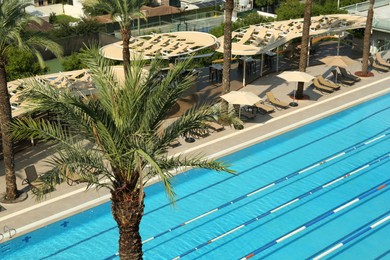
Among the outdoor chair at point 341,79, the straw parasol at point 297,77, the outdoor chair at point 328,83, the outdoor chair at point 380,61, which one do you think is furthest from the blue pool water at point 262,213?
the outdoor chair at point 380,61

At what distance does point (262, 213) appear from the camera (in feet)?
63.4

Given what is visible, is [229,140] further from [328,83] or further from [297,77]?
[328,83]

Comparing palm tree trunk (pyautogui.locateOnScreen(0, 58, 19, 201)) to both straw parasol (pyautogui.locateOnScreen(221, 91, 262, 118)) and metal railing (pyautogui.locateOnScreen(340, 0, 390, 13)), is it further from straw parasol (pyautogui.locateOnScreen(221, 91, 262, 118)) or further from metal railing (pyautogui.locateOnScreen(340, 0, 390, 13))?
metal railing (pyautogui.locateOnScreen(340, 0, 390, 13))

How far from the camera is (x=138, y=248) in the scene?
12992 mm

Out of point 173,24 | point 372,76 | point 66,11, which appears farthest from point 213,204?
point 66,11

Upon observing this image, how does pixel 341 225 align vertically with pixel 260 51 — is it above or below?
below

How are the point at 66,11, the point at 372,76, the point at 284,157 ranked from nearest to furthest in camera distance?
1. the point at 284,157
2. the point at 372,76
3. the point at 66,11

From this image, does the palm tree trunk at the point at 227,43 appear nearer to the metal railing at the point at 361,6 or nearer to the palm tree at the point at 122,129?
the palm tree at the point at 122,129

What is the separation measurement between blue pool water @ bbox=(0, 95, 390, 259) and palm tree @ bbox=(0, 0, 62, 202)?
240 centimetres

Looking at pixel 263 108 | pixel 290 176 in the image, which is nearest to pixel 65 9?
pixel 263 108

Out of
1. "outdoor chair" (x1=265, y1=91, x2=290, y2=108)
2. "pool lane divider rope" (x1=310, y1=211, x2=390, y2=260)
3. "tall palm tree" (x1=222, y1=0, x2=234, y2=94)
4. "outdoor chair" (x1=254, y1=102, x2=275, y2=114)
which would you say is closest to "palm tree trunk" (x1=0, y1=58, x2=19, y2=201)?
"tall palm tree" (x1=222, y1=0, x2=234, y2=94)

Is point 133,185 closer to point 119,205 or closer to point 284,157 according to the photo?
point 119,205

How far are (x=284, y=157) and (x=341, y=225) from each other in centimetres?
543

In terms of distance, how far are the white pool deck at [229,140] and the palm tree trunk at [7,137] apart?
53 centimetres
